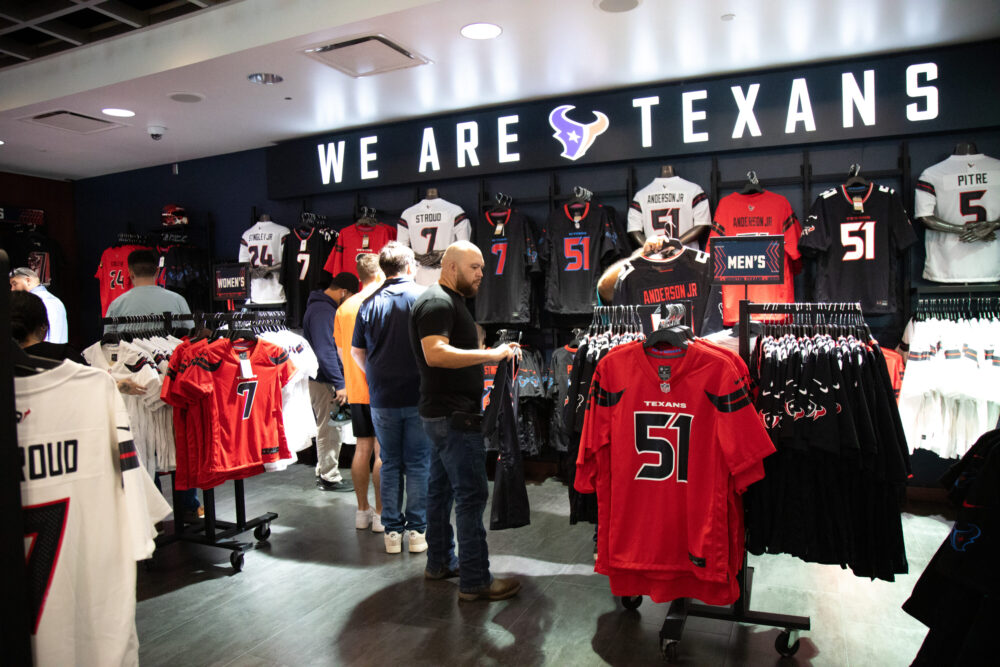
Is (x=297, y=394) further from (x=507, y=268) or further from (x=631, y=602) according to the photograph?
(x=631, y=602)

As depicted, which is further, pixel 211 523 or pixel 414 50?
pixel 414 50

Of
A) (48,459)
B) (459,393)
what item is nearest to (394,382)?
(459,393)

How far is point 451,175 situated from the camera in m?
5.92

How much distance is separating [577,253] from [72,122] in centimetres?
449

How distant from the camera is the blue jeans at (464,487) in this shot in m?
3.12

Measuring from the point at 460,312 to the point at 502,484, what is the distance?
0.81 meters

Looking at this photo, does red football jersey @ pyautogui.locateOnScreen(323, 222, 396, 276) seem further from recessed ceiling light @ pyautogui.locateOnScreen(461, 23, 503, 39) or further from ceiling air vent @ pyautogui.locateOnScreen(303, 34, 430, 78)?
recessed ceiling light @ pyautogui.locateOnScreen(461, 23, 503, 39)

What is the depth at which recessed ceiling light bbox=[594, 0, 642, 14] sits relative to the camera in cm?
375

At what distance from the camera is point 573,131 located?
5.45 m

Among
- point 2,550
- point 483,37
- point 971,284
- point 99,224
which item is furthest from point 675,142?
point 99,224

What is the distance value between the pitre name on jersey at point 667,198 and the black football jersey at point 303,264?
2.99 meters

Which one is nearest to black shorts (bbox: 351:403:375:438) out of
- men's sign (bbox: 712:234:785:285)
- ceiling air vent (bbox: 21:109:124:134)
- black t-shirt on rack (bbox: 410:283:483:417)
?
black t-shirt on rack (bbox: 410:283:483:417)

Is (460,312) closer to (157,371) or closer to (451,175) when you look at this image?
(157,371)

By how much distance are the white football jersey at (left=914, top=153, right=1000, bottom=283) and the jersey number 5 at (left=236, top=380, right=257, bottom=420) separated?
14.3ft
